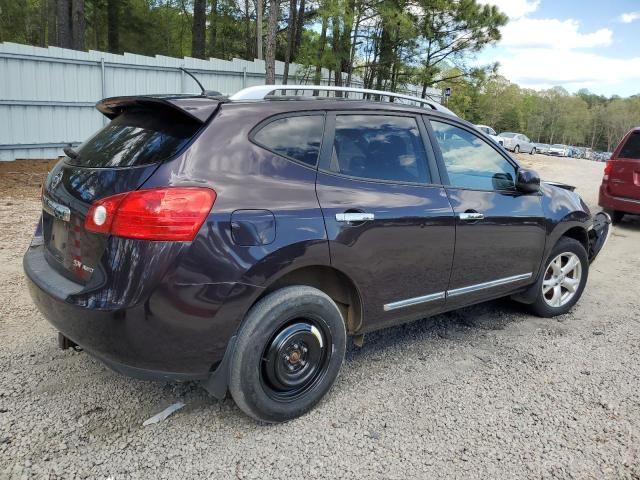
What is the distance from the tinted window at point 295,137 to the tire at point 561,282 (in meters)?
2.46

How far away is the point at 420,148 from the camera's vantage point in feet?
11.3

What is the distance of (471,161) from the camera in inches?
148

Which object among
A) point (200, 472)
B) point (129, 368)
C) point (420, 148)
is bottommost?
point (200, 472)

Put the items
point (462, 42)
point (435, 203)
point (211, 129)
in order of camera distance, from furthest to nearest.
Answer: point (462, 42) → point (435, 203) → point (211, 129)

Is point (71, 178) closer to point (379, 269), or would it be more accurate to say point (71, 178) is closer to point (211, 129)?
point (211, 129)

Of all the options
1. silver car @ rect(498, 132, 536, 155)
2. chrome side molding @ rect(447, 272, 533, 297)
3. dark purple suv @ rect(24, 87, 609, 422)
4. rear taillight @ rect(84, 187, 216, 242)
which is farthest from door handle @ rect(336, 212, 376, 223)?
silver car @ rect(498, 132, 536, 155)

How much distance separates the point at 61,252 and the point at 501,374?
2.81m

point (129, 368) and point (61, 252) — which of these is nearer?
point (129, 368)

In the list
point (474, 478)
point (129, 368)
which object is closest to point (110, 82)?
point (129, 368)

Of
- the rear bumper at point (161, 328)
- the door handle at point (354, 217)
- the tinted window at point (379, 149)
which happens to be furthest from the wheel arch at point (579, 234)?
the rear bumper at point (161, 328)

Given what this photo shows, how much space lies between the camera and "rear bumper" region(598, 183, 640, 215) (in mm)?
8680

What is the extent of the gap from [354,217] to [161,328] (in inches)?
46.4

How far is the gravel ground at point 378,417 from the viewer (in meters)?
2.46

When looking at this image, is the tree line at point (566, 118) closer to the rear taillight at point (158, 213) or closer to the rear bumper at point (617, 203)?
the rear bumper at point (617, 203)
